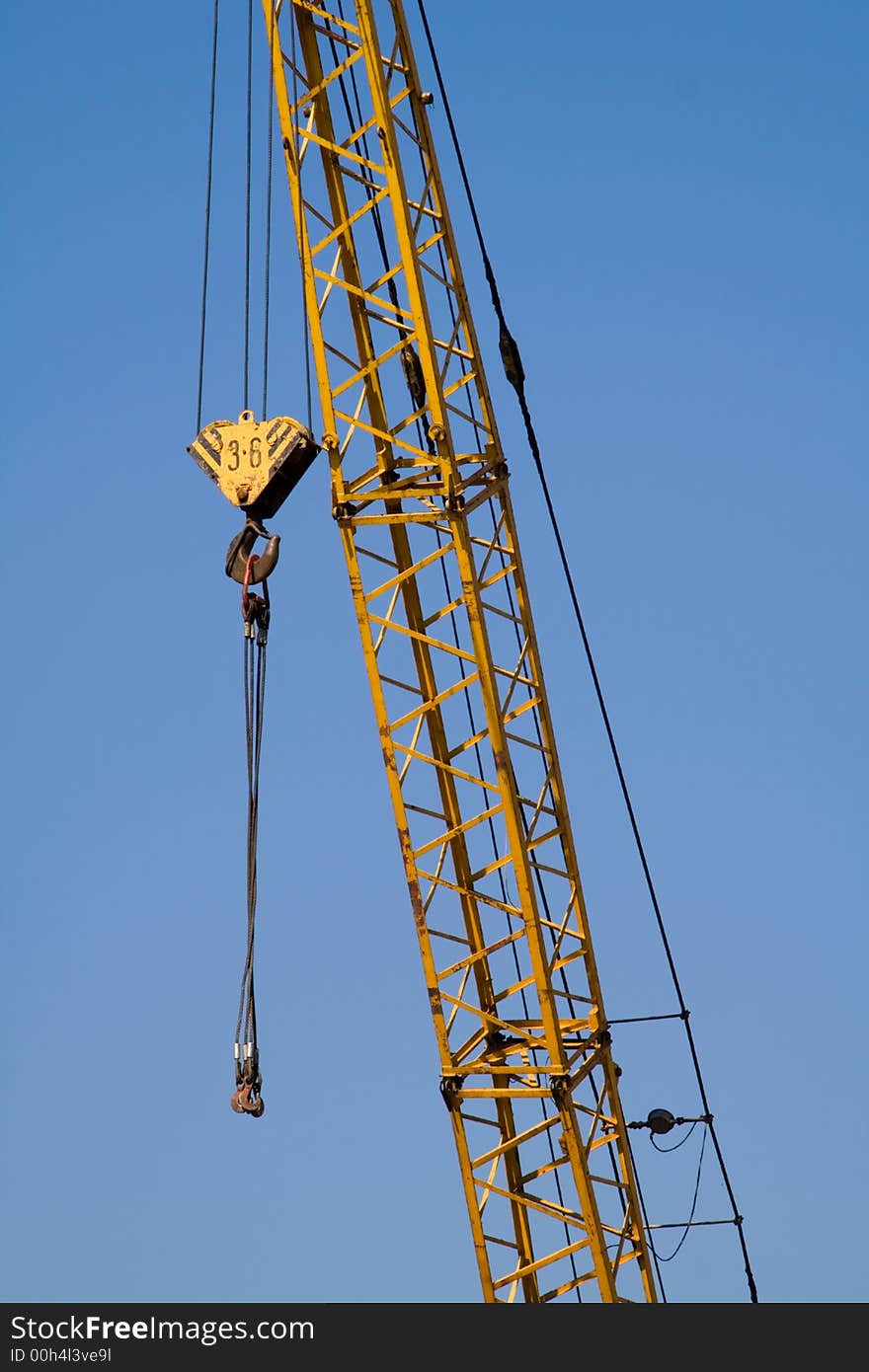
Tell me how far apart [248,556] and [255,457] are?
1.16m

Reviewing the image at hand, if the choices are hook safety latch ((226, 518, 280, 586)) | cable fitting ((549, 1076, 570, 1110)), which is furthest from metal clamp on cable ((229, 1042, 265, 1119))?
hook safety latch ((226, 518, 280, 586))

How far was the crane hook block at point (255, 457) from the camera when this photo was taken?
25.3 meters

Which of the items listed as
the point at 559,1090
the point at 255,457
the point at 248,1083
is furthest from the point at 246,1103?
the point at 255,457

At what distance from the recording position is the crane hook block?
25.3 metres

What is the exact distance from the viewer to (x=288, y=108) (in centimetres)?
2592

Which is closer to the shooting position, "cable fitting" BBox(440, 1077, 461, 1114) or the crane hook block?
the crane hook block

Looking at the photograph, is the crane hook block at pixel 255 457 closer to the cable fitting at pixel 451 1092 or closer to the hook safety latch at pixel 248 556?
the hook safety latch at pixel 248 556

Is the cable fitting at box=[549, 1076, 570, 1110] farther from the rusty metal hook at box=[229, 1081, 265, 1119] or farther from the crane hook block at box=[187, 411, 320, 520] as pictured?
the crane hook block at box=[187, 411, 320, 520]

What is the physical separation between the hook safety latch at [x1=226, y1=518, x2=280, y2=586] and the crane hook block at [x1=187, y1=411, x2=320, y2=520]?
0.18 m

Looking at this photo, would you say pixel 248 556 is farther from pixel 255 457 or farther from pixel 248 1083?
pixel 248 1083

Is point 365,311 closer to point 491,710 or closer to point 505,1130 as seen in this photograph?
point 491,710
